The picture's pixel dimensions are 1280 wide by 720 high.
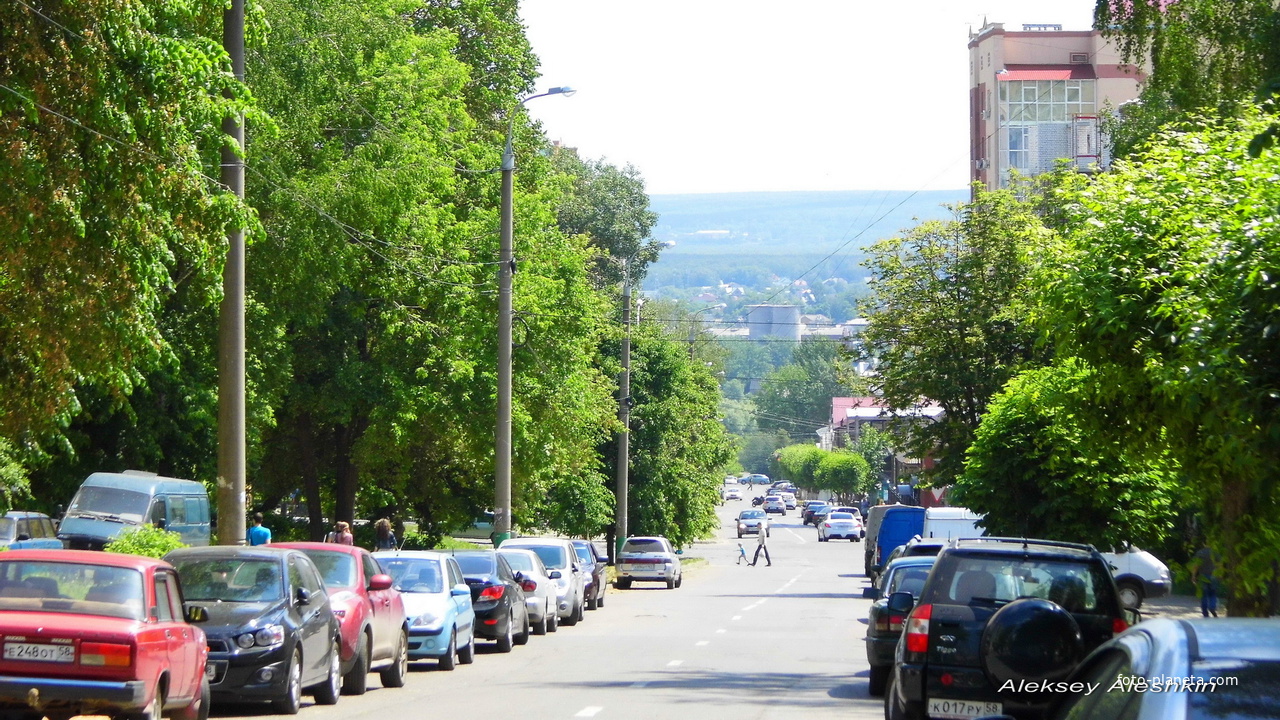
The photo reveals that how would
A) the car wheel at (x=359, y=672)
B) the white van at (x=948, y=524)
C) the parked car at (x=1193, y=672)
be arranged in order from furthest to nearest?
the white van at (x=948, y=524) → the car wheel at (x=359, y=672) → the parked car at (x=1193, y=672)

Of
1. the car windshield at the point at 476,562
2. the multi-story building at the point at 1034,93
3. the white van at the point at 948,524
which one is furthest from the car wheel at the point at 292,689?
the multi-story building at the point at 1034,93

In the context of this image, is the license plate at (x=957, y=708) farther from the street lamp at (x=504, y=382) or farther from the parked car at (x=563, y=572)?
the street lamp at (x=504, y=382)

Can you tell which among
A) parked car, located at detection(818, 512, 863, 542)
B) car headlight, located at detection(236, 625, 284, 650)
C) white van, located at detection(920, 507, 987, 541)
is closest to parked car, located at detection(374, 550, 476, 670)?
car headlight, located at detection(236, 625, 284, 650)

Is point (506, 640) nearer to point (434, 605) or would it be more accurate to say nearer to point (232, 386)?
point (434, 605)

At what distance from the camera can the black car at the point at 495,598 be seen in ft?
73.5

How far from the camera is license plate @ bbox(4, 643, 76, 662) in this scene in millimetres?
10586

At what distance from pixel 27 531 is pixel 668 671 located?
14260 millimetres

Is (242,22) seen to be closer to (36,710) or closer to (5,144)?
(5,144)

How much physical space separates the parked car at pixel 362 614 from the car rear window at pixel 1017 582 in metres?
6.68

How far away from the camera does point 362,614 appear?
16.2 metres

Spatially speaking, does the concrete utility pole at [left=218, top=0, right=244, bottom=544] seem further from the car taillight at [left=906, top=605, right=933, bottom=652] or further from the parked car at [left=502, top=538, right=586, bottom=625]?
the parked car at [left=502, top=538, right=586, bottom=625]

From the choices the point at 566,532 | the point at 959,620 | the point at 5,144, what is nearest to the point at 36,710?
the point at 5,144

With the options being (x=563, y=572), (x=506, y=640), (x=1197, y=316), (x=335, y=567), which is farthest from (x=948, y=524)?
(x=1197, y=316)

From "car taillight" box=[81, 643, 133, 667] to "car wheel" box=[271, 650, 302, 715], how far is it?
315cm
